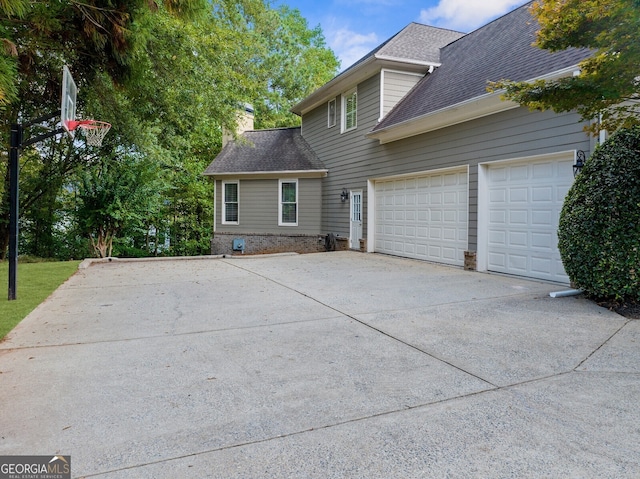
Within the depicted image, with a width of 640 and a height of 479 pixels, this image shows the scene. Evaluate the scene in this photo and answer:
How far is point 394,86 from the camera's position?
1147 centimetres

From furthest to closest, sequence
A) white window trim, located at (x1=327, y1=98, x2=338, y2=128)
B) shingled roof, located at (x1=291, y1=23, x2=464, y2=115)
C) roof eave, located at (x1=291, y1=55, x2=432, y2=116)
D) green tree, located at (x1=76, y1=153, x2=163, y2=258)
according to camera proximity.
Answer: white window trim, located at (x1=327, y1=98, x2=338, y2=128)
green tree, located at (x1=76, y1=153, x2=163, y2=258)
shingled roof, located at (x1=291, y1=23, x2=464, y2=115)
roof eave, located at (x1=291, y1=55, x2=432, y2=116)

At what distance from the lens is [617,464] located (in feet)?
6.70

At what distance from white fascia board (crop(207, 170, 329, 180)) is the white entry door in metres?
1.98

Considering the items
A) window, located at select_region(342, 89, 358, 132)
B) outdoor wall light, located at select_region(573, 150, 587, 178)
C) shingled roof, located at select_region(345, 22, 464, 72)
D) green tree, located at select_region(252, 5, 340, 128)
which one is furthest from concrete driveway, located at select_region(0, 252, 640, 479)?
green tree, located at select_region(252, 5, 340, 128)

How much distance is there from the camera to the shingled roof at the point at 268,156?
48.6ft

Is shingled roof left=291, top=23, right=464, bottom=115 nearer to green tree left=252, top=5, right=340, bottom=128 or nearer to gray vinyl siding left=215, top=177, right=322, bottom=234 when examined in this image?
gray vinyl siding left=215, top=177, right=322, bottom=234

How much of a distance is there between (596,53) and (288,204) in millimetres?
11363

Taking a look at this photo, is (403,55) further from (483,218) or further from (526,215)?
(526,215)

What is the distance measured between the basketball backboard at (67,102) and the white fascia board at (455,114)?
6.54m

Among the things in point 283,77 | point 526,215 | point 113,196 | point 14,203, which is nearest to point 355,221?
point 526,215

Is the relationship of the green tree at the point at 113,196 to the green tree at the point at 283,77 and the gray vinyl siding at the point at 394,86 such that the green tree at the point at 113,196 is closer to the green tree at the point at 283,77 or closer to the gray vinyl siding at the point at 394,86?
the gray vinyl siding at the point at 394,86

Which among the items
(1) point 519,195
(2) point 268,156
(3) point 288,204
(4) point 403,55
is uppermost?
(4) point 403,55

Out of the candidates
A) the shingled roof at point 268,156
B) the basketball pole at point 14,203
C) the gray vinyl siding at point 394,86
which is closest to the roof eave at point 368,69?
the gray vinyl siding at point 394,86

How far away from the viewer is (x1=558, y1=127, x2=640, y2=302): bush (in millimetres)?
4953
